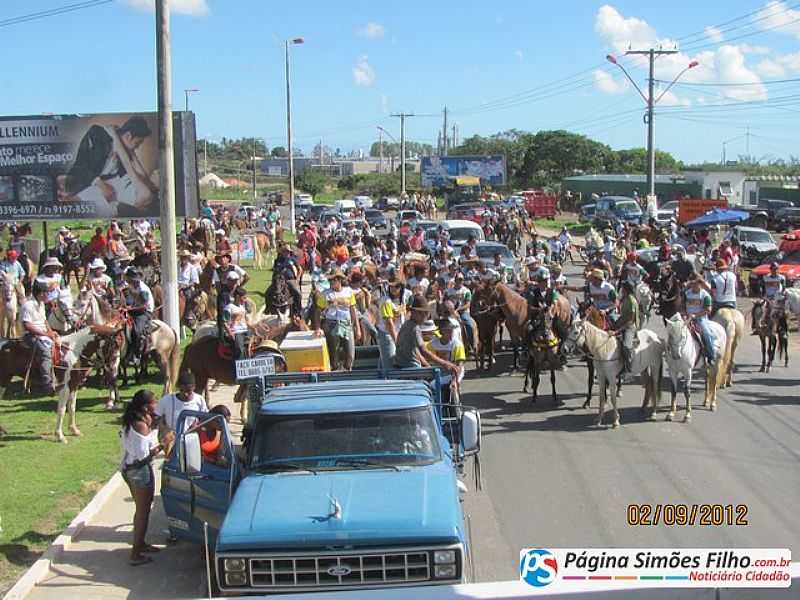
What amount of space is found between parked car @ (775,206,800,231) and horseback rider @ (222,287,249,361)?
45.1 m

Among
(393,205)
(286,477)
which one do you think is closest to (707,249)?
(286,477)

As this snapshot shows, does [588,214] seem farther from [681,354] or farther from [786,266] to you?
[681,354]

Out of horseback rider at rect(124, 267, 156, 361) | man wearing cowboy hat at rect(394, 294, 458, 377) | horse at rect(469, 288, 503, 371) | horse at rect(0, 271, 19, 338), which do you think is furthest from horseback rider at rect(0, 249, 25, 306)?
man wearing cowboy hat at rect(394, 294, 458, 377)

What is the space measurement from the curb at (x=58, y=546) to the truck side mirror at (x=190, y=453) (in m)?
1.89

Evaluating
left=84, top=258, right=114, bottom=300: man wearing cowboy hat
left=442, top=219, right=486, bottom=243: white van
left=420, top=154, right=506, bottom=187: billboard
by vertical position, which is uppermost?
left=420, top=154, right=506, bottom=187: billboard

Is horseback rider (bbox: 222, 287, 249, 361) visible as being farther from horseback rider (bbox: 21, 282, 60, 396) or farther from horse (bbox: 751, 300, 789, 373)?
horse (bbox: 751, 300, 789, 373)

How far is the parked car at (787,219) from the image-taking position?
54.3 m

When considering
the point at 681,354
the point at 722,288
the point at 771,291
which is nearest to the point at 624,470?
the point at 681,354

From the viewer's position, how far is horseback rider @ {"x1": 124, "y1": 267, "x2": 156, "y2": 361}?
16281mm

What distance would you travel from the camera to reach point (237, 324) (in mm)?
15062

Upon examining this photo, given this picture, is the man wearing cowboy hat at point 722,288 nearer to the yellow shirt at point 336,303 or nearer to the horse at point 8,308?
the yellow shirt at point 336,303

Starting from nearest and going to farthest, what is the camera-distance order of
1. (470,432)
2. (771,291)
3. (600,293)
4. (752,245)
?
(470,432) < (600,293) < (771,291) < (752,245)

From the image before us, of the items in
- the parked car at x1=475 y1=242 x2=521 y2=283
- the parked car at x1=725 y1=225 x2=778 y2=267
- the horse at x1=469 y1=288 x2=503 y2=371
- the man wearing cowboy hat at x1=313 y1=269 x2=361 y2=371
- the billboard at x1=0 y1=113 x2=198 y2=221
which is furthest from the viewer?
the parked car at x1=725 y1=225 x2=778 y2=267

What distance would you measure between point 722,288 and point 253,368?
10.8 m
